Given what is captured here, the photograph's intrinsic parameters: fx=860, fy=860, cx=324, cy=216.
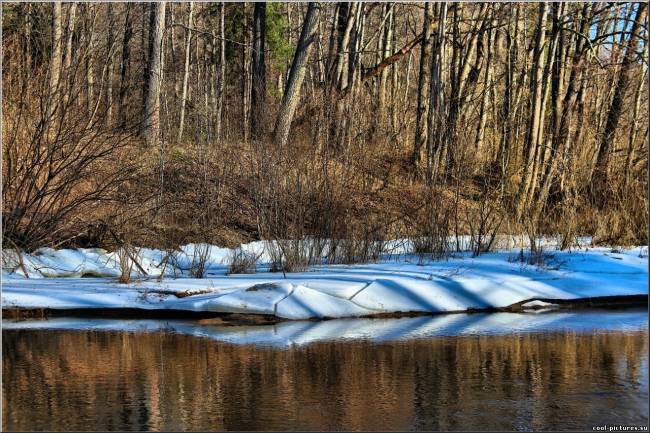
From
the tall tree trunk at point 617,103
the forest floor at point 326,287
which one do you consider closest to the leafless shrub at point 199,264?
the forest floor at point 326,287

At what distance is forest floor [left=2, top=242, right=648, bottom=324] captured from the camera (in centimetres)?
1019

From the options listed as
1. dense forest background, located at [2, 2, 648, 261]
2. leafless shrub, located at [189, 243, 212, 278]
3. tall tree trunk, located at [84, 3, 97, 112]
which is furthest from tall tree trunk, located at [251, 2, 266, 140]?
tall tree trunk, located at [84, 3, 97, 112]

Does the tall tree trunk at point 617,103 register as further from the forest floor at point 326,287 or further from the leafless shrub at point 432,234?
the forest floor at point 326,287

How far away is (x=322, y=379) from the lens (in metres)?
6.93

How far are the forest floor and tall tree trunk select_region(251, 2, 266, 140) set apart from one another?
8.94 feet

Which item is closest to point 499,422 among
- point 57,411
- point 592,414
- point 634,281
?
point 592,414

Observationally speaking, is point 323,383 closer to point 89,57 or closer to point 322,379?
point 322,379

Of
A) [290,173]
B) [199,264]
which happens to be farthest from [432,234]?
[199,264]

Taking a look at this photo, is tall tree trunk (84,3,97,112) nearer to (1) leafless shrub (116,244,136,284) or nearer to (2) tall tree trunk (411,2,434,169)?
(1) leafless shrub (116,244,136,284)

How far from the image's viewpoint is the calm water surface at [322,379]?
5.70 meters

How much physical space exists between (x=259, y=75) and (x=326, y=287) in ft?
44.0

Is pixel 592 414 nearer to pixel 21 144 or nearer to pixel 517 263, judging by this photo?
pixel 517 263

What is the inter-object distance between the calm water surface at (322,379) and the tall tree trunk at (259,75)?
5.98 m

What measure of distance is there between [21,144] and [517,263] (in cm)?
809
